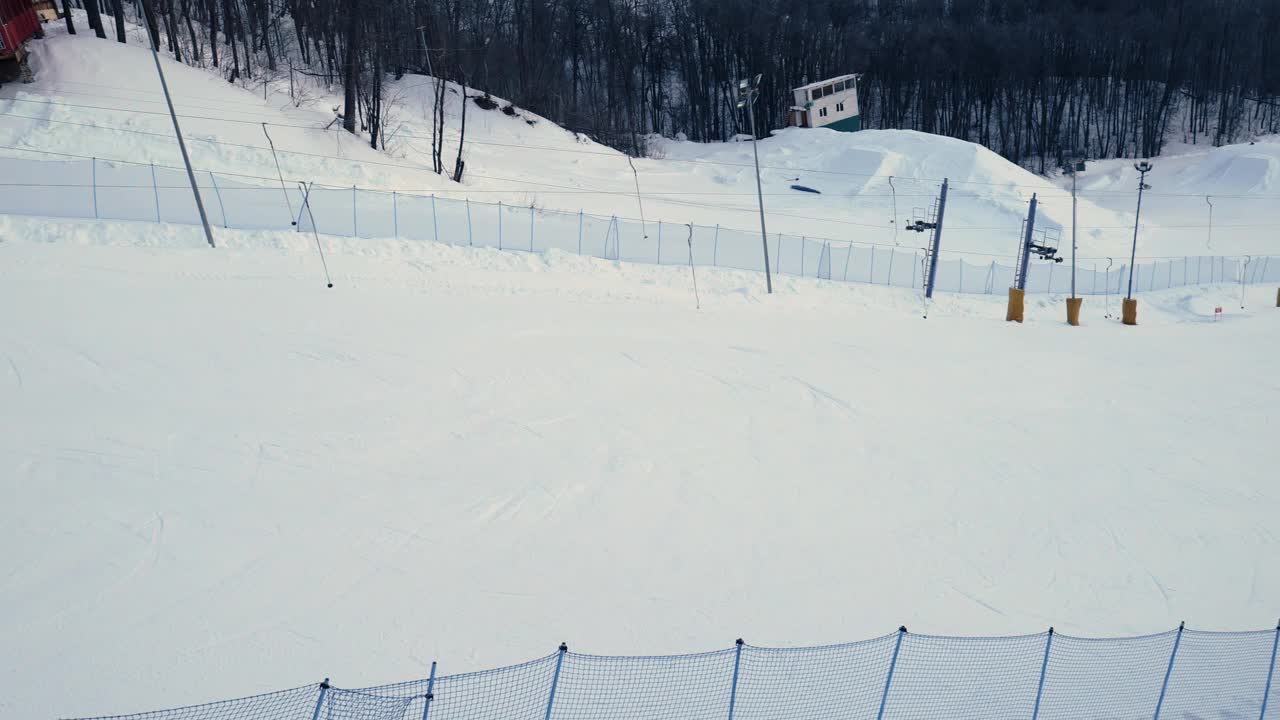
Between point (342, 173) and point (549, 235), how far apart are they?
11.8 meters

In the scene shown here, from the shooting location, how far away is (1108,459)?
20219 millimetres

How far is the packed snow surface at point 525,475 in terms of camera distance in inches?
529

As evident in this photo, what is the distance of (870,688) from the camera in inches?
463

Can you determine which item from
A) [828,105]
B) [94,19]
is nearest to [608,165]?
[828,105]

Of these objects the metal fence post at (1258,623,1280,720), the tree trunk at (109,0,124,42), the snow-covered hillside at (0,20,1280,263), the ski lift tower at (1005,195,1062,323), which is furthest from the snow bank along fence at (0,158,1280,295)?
the metal fence post at (1258,623,1280,720)

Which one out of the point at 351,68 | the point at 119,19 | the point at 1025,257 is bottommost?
the point at 1025,257

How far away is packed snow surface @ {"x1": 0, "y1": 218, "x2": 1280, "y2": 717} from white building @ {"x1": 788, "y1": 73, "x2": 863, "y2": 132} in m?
42.3

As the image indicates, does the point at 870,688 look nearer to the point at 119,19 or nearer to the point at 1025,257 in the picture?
the point at 1025,257

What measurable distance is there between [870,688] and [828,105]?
64259 millimetres

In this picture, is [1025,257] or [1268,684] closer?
[1268,684]

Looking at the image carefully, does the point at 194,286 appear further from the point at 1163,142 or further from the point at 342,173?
the point at 1163,142

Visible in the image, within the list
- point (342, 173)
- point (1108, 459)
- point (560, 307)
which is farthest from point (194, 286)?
point (1108, 459)

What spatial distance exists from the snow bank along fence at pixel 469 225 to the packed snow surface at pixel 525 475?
1.36 m

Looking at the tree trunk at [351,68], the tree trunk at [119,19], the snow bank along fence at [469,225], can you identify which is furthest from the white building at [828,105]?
the tree trunk at [119,19]
